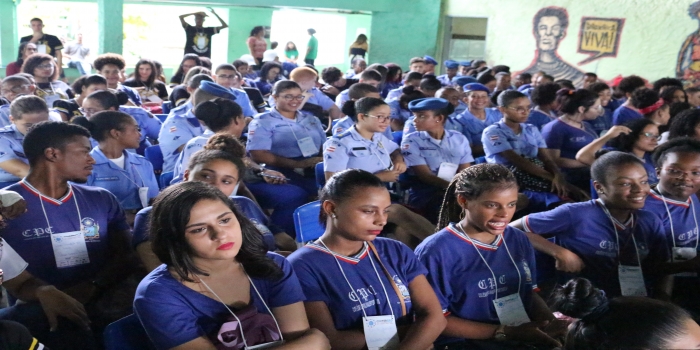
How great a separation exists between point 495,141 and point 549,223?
1.97 m

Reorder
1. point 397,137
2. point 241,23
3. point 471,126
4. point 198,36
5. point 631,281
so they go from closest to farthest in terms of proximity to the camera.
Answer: point 631,281 < point 397,137 < point 471,126 < point 198,36 < point 241,23

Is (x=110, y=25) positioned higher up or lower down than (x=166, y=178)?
higher up

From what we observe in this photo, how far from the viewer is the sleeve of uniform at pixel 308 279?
201 centimetres

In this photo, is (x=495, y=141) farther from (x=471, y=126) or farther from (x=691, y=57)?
(x=691, y=57)

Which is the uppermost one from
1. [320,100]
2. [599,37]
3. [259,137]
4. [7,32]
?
[599,37]

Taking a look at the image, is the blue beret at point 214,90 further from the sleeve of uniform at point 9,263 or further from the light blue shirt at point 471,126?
the sleeve of uniform at point 9,263

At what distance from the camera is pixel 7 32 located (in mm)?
11094

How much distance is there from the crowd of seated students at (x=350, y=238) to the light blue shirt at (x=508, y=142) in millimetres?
15

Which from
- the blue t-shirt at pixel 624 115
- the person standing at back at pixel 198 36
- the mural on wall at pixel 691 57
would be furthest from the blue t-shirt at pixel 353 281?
the mural on wall at pixel 691 57

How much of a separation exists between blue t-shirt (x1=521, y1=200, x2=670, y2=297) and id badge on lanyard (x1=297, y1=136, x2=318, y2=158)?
2.30 metres

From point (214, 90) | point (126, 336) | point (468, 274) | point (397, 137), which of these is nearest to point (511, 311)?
point (468, 274)

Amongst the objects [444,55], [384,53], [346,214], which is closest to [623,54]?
[444,55]

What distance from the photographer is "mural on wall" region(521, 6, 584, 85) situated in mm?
11133

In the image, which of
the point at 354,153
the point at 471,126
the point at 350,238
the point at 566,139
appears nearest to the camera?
the point at 350,238
